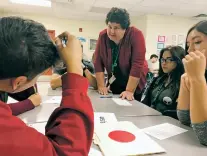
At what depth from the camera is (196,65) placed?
0.82 metres

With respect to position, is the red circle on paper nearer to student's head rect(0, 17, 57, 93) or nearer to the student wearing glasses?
student's head rect(0, 17, 57, 93)

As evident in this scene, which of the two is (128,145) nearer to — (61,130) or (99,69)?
(61,130)

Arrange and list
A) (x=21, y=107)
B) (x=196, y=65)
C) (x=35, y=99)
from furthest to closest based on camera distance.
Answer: (x=35, y=99) < (x=21, y=107) < (x=196, y=65)

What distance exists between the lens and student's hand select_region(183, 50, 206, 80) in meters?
0.82

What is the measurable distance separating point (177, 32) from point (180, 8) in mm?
1214

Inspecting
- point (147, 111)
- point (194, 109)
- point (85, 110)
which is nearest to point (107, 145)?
point (85, 110)

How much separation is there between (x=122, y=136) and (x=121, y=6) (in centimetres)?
467

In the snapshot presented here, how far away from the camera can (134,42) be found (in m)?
1.83

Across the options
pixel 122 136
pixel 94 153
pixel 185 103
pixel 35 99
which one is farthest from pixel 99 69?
pixel 94 153

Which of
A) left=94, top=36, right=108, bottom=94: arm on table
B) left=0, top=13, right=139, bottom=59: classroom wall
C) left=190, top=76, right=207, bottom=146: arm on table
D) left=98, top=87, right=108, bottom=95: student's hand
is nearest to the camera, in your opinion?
left=190, top=76, right=207, bottom=146: arm on table

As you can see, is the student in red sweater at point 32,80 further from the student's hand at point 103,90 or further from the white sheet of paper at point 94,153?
the student's hand at point 103,90

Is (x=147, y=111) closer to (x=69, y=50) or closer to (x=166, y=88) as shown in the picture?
(x=166, y=88)

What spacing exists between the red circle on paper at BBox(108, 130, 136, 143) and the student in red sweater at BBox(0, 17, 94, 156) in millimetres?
308

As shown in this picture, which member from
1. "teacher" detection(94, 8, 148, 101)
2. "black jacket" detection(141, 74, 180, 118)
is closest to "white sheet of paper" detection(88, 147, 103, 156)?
"black jacket" detection(141, 74, 180, 118)
